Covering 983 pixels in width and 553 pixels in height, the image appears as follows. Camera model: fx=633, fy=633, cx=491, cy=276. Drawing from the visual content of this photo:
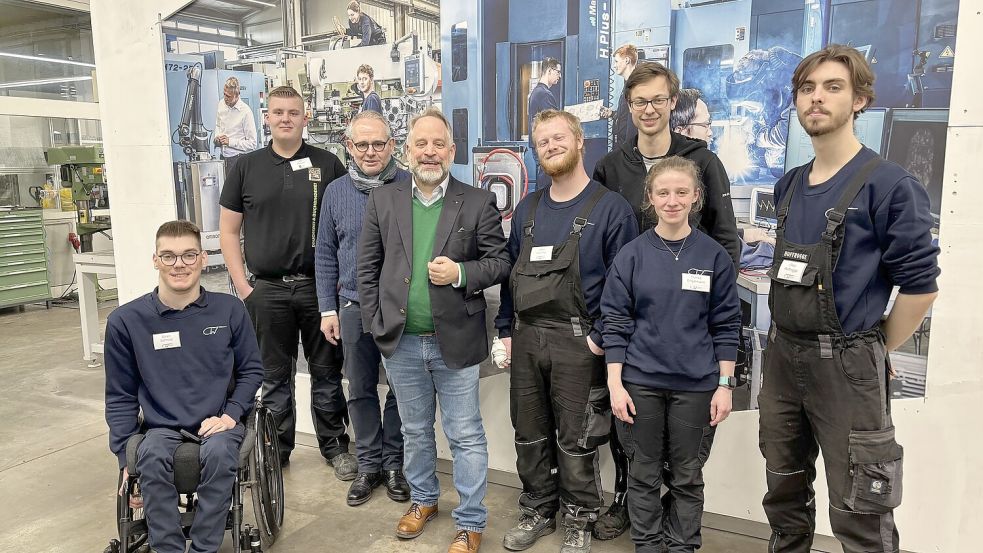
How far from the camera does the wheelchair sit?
1.97 meters

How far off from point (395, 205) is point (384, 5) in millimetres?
1234

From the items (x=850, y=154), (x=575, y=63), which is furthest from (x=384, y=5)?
(x=850, y=154)

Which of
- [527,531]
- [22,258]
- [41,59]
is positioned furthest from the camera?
[41,59]

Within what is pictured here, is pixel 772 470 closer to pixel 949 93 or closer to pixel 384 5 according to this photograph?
pixel 949 93

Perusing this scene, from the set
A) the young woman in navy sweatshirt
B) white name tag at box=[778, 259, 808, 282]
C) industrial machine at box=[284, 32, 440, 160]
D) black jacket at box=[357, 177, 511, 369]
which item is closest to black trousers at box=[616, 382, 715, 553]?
the young woman in navy sweatshirt

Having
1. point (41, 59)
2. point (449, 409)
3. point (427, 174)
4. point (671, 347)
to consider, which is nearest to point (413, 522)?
point (449, 409)

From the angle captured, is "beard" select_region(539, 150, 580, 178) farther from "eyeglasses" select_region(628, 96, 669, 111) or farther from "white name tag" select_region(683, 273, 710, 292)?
"white name tag" select_region(683, 273, 710, 292)

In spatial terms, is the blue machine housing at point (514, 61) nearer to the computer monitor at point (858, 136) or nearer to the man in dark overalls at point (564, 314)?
the man in dark overalls at point (564, 314)

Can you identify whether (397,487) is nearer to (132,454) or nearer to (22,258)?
(132,454)

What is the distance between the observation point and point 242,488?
210 centimetres

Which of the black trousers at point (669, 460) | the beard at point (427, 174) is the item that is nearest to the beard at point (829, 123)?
the black trousers at point (669, 460)

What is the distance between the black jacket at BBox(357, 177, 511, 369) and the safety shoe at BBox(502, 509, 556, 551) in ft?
2.27

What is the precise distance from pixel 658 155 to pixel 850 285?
79 cm

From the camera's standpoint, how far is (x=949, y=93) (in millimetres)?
2035
